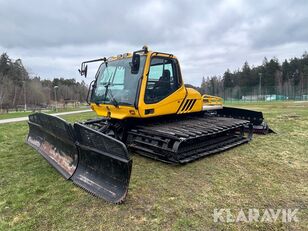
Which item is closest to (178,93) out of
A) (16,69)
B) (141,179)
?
(141,179)

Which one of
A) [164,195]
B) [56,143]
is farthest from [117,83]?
[164,195]

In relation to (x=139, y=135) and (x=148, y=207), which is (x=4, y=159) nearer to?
(x=139, y=135)

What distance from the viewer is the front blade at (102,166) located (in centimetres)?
334

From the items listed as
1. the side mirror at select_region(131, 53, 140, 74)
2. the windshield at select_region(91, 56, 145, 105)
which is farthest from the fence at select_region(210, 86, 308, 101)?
the side mirror at select_region(131, 53, 140, 74)

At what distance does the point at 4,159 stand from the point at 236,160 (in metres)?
4.92

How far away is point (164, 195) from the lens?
3617 millimetres

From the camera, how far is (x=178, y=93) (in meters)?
6.23

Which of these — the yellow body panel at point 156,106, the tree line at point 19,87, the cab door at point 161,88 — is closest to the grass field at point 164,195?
the yellow body panel at point 156,106

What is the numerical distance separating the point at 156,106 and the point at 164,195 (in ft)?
8.05

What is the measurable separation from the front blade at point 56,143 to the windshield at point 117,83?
1340 millimetres

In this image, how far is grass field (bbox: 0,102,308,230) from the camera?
9.45 ft

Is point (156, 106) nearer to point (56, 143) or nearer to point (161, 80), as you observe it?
point (161, 80)

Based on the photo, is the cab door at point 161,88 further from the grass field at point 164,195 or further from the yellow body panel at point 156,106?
the grass field at point 164,195

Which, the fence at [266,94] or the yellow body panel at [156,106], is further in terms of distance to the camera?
the fence at [266,94]
